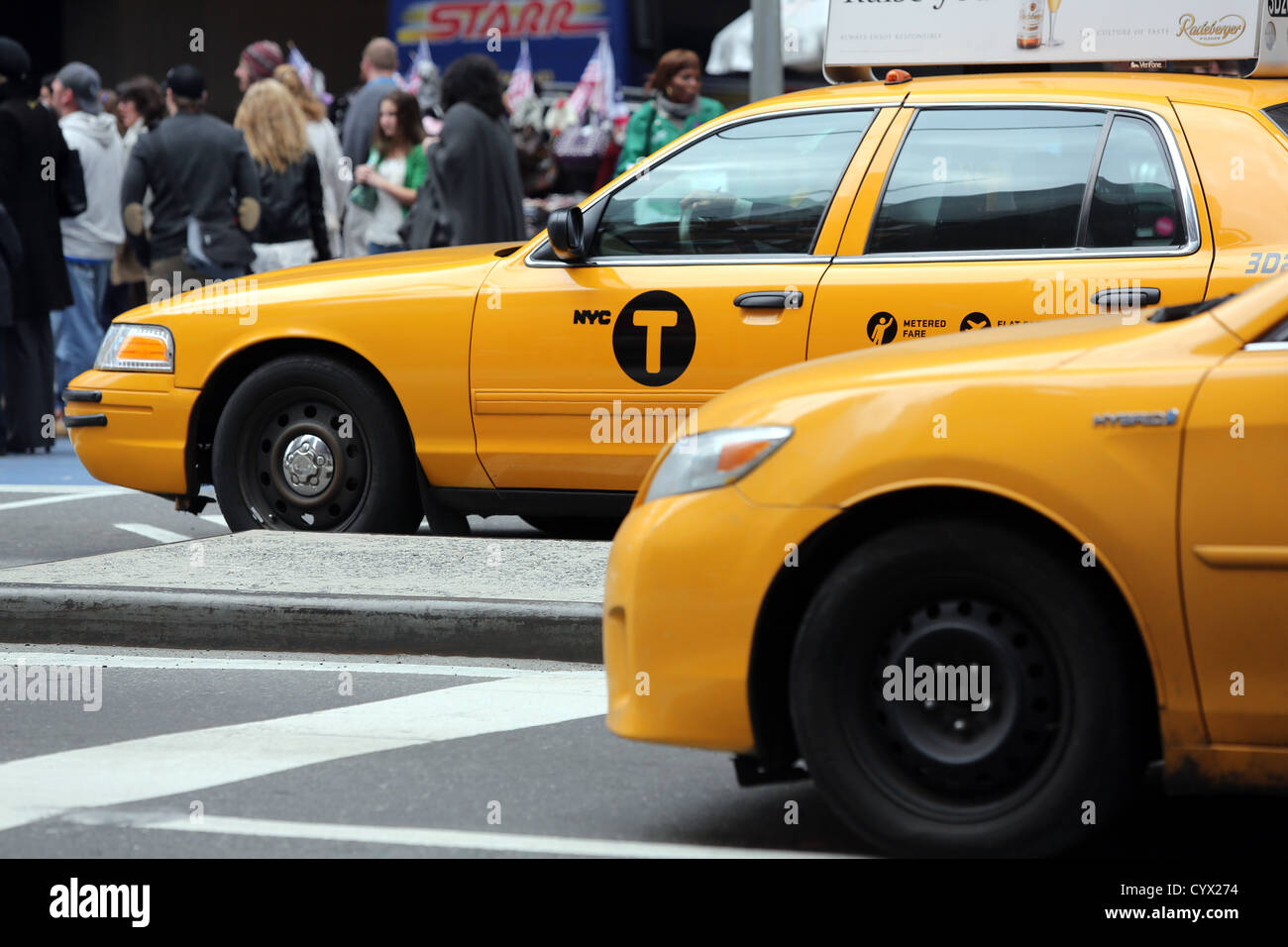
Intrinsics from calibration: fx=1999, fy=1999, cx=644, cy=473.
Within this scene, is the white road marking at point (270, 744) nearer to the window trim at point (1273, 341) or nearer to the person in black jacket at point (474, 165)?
the window trim at point (1273, 341)

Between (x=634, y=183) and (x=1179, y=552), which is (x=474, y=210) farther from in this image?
(x=1179, y=552)

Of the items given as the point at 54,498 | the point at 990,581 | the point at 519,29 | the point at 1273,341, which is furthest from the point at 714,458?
the point at 519,29

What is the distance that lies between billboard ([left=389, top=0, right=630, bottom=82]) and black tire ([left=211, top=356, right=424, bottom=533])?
1149 cm

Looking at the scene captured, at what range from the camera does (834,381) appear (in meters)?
4.13

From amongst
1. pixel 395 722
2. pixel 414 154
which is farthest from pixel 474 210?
pixel 395 722

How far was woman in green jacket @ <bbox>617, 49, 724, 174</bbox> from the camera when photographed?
38.0 feet

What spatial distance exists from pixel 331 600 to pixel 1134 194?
292 centimetres

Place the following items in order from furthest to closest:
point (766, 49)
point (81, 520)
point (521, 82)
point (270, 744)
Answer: point (521, 82)
point (766, 49)
point (81, 520)
point (270, 744)

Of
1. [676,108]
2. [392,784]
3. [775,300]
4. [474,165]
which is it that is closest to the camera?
[392,784]

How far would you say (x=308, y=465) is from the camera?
305 inches

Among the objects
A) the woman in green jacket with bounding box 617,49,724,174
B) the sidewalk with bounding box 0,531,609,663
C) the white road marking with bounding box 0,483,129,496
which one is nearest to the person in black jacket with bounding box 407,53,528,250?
the woman in green jacket with bounding box 617,49,724,174

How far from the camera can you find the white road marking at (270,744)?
15.5 feet

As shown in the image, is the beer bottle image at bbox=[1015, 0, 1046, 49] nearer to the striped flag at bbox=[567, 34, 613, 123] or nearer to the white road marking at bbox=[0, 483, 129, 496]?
the white road marking at bbox=[0, 483, 129, 496]

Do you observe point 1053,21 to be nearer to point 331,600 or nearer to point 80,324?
point 331,600
